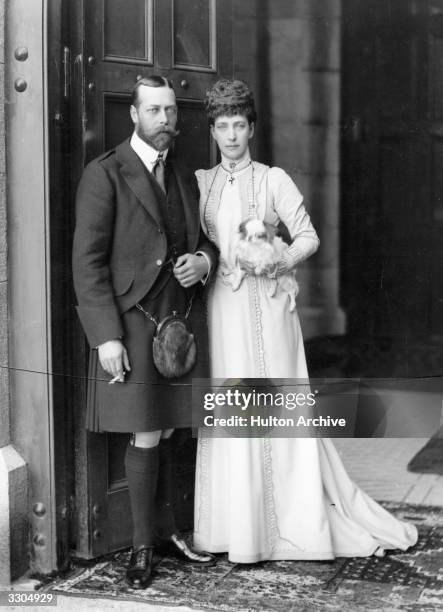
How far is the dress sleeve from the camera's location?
2.96m

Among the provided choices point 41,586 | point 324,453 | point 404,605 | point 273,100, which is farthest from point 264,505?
point 273,100

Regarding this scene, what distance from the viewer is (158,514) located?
311 cm

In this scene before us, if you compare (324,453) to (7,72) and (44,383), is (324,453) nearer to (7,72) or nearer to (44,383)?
(44,383)

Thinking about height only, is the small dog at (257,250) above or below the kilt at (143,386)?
above

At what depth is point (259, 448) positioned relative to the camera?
302 centimetres

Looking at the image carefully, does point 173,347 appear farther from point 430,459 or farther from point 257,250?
point 430,459

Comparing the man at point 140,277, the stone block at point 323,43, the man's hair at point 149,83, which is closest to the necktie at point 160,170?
the man at point 140,277

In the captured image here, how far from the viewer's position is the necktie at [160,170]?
2.87 metres

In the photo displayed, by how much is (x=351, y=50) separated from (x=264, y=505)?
175 centimetres

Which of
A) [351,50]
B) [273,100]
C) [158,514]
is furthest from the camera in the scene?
[273,100]

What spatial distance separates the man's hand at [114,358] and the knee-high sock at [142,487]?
28 cm

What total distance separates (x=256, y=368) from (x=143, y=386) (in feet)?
1.31

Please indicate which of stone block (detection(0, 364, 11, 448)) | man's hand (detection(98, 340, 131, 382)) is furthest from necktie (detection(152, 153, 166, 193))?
stone block (detection(0, 364, 11, 448))

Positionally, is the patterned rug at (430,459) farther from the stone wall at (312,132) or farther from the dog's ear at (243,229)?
the dog's ear at (243,229)
